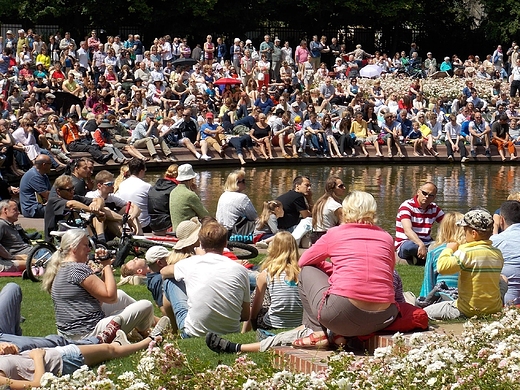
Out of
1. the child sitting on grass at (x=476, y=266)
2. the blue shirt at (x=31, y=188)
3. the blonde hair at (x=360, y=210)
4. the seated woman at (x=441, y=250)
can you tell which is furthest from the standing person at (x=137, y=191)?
the blonde hair at (x=360, y=210)

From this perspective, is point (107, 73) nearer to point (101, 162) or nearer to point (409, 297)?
point (101, 162)

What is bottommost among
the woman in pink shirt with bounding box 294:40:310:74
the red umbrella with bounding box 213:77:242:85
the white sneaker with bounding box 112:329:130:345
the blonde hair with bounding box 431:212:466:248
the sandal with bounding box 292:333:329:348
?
the white sneaker with bounding box 112:329:130:345

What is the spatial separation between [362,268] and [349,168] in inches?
802

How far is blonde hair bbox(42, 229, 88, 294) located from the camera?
817 cm

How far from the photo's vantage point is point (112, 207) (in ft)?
45.5

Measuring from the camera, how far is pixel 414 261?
13148 mm

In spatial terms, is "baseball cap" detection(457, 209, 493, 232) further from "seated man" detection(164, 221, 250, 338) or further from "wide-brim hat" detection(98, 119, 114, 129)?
"wide-brim hat" detection(98, 119, 114, 129)

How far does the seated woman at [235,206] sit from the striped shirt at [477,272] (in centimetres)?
629

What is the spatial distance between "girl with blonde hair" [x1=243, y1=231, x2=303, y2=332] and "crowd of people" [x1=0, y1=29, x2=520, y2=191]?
44.4 feet

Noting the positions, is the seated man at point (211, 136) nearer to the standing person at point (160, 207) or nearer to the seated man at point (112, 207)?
the standing person at point (160, 207)

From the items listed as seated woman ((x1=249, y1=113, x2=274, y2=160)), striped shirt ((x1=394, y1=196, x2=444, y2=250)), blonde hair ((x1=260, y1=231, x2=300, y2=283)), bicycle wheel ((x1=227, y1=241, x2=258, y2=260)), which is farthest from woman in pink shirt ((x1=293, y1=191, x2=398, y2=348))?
seated woman ((x1=249, y1=113, x2=274, y2=160))

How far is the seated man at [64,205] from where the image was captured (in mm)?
12742

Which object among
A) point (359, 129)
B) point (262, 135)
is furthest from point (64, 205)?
point (359, 129)

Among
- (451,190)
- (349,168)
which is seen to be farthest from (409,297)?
(349,168)
